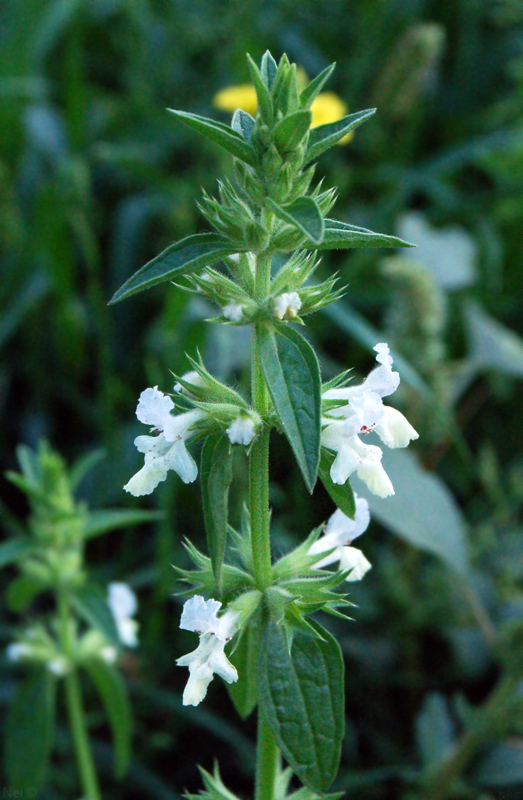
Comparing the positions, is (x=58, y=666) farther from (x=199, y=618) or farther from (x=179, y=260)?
(x=179, y=260)

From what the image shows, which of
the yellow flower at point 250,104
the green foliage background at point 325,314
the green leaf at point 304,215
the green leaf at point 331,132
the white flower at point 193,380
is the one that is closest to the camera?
the green leaf at point 304,215

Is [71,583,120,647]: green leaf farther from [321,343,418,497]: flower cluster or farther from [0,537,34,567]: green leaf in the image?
[321,343,418,497]: flower cluster

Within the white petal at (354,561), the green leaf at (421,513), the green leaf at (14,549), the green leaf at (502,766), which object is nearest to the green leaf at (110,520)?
the green leaf at (14,549)

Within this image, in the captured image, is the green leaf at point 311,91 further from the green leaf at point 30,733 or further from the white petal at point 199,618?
the green leaf at point 30,733

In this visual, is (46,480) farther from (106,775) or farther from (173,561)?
(106,775)

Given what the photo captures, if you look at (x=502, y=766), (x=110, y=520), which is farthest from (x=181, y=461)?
(x=502, y=766)

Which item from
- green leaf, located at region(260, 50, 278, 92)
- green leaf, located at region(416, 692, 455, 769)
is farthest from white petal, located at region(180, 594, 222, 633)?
green leaf, located at region(416, 692, 455, 769)
